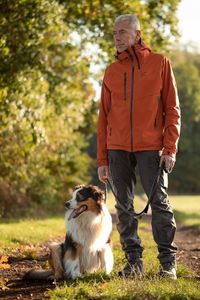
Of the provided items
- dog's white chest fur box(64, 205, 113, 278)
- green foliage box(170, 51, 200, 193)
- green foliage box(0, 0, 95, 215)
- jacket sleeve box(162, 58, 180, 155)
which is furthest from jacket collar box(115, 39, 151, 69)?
green foliage box(170, 51, 200, 193)

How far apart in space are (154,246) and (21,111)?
13.6 feet

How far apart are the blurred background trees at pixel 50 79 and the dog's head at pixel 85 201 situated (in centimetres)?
394

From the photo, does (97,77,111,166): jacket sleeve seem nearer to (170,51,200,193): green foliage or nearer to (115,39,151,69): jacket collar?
(115,39,151,69): jacket collar

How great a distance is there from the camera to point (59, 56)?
59.9ft

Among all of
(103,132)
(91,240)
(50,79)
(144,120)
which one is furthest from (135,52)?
(50,79)

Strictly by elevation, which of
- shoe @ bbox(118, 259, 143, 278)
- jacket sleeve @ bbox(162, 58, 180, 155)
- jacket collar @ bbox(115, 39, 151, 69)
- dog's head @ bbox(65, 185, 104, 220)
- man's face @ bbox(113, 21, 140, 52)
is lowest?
shoe @ bbox(118, 259, 143, 278)

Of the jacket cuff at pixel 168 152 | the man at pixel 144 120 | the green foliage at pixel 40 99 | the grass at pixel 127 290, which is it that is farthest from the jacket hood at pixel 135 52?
the green foliage at pixel 40 99

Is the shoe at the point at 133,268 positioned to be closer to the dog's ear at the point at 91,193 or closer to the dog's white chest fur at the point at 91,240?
the dog's white chest fur at the point at 91,240

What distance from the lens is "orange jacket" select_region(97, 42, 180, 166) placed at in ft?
19.7

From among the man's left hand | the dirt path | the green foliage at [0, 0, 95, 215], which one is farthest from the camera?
the green foliage at [0, 0, 95, 215]

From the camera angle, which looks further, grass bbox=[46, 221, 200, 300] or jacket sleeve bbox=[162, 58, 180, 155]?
jacket sleeve bbox=[162, 58, 180, 155]

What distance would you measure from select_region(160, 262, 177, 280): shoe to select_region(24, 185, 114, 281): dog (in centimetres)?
73

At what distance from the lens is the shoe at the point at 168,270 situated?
5.98 meters

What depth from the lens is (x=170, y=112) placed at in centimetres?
600
